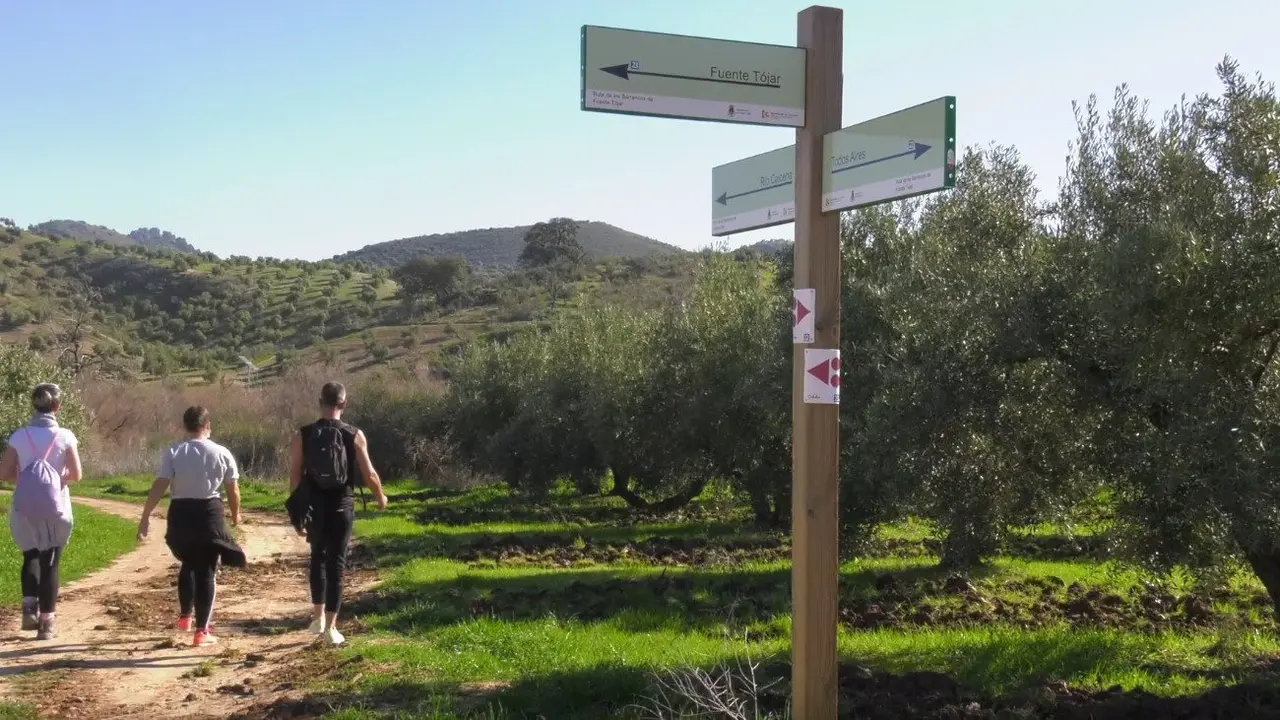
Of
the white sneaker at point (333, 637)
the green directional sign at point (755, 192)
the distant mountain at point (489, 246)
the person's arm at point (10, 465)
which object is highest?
the distant mountain at point (489, 246)

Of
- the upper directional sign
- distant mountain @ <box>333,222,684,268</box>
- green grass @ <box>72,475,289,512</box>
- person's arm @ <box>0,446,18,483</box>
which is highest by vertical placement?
distant mountain @ <box>333,222,684,268</box>

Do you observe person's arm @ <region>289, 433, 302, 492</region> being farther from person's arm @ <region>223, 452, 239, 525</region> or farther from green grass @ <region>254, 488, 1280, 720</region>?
green grass @ <region>254, 488, 1280, 720</region>

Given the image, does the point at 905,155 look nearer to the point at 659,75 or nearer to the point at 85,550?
the point at 659,75

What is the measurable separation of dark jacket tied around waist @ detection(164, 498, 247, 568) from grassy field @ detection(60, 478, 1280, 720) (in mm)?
1388

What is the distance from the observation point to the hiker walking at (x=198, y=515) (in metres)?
9.16

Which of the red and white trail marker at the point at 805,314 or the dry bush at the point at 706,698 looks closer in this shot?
the red and white trail marker at the point at 805,314

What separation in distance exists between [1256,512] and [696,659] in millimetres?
4083

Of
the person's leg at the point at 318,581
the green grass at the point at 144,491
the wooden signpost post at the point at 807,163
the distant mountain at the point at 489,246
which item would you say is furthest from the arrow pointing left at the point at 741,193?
the distant mountain at the point at 489,246

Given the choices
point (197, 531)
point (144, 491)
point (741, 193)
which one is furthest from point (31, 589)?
point (144, 491)

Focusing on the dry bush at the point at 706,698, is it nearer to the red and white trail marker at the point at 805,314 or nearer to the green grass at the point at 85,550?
the red and white trail marker at the point at 805,314

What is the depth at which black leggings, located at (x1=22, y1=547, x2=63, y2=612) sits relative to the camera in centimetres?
943

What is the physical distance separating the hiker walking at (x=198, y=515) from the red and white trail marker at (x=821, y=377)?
553 cm

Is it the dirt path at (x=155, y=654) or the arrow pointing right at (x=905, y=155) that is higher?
the arrow pointing right at (x=905, y=155)

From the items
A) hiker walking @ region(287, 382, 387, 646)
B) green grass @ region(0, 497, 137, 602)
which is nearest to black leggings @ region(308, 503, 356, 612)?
hiker walking @ region(287, 382, 387, 646)
